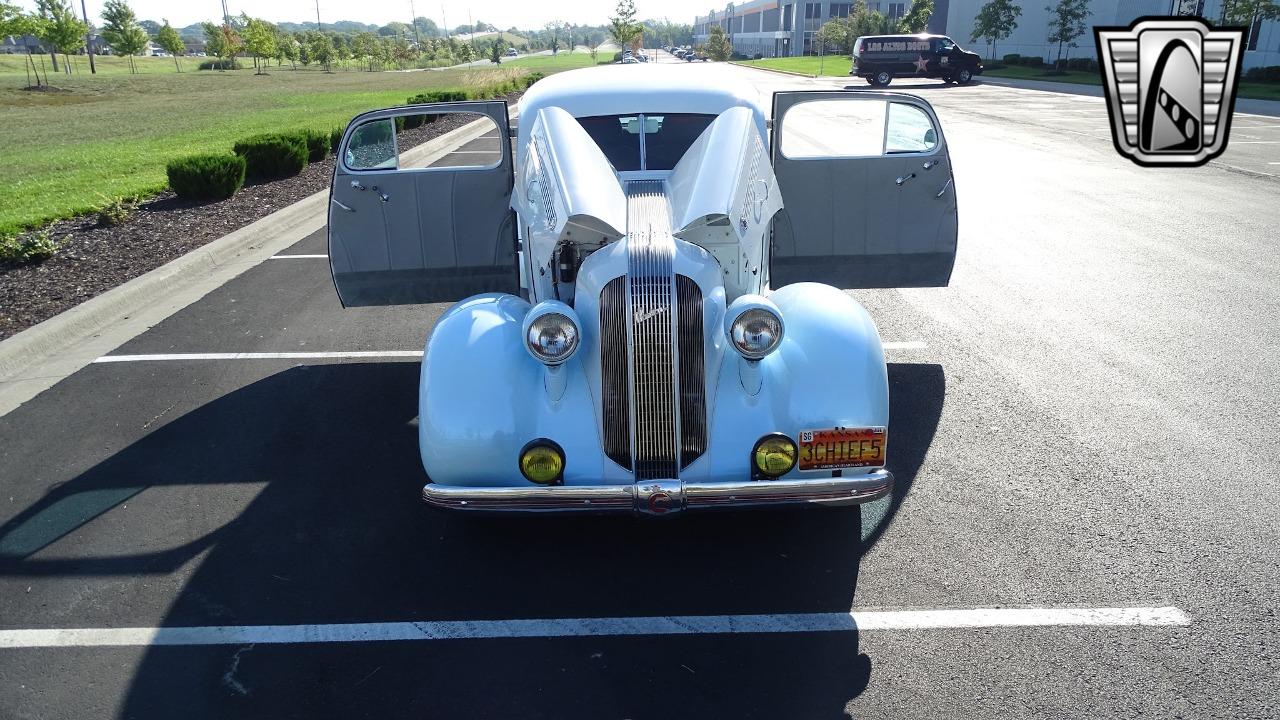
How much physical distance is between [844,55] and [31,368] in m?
77.6

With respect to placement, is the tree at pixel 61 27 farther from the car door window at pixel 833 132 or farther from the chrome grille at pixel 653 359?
the chrome grille at pixel 653 359

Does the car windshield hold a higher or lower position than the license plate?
higher

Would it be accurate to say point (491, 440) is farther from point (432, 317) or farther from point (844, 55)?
point (844, 55)

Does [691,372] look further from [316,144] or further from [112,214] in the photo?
[316,144]

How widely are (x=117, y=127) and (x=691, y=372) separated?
90.8 ft

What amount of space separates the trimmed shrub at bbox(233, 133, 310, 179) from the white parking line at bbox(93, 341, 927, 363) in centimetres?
757

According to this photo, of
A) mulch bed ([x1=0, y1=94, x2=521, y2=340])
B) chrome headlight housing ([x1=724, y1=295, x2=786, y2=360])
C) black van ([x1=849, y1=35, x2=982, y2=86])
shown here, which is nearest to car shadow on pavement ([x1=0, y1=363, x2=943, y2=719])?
chrome headlight housing ([x1=724, y1=295, x2=786, y2=360])

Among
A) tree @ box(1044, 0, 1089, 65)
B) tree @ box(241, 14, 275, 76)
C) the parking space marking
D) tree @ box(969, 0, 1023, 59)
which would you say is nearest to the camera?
the parking space marking

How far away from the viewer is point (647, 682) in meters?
3.56

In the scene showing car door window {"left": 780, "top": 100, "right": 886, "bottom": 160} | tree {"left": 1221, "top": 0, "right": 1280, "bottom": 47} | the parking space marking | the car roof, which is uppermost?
tree {"left": 1221, "top": 0, "right": 1280, "bottom": 47}

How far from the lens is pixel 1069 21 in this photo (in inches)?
1929

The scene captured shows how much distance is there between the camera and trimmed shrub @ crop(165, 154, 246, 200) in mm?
12312

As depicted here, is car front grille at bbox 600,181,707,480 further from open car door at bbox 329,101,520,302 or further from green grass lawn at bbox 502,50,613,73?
green grass lawn at bbox 502,50,613,73

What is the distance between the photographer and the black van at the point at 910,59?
41.7 m
